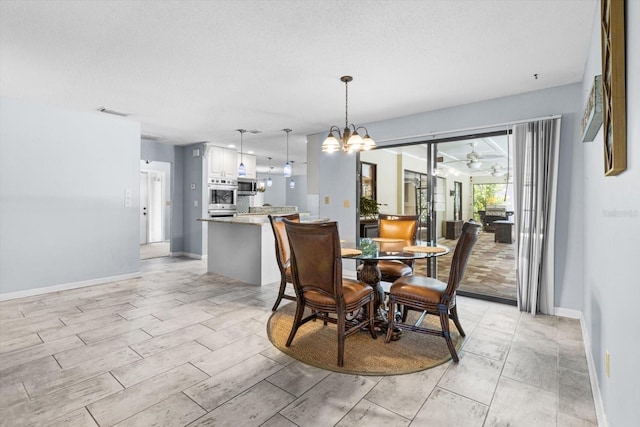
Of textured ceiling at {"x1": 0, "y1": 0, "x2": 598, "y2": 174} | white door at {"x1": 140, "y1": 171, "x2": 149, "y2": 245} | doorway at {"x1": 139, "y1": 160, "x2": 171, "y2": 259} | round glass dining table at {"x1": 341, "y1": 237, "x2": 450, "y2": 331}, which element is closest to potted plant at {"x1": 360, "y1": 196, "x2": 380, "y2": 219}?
textured ceiling at {"x1": 0, "y1": 0, "x2": 598, "y2": 174}

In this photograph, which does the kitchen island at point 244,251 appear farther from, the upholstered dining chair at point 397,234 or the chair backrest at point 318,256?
the chair backrest at point 318,256

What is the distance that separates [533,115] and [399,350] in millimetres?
2912

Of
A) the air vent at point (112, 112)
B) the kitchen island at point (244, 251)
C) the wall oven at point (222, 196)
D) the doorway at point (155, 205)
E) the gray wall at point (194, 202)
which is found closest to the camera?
the air vent at point (112, 112)

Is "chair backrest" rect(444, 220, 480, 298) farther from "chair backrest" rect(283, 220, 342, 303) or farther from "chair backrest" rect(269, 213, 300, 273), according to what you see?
"chair backrest" rect(269, 213, 300, 273)

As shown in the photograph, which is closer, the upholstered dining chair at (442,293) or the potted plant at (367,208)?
the upholstered dining chair at (442,293)

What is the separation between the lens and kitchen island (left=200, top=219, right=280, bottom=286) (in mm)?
4406

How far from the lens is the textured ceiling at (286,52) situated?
6.76ft

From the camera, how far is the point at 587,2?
6.43ft

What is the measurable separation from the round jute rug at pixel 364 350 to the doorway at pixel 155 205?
670cm

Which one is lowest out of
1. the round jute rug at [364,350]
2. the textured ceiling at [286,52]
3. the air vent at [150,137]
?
the round jute rug at [364,350]

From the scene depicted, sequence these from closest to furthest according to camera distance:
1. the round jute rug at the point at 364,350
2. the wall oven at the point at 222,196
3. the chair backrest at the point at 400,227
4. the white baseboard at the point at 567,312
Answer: the round jute rug at the point at 364,350
the white baseboard at the point at 567,312
the chair backrest at the point at 400,227
the wall oven at the point at 222,196

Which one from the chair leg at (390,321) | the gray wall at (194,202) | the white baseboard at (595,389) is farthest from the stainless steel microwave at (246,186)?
the white baseboard at (595,389)

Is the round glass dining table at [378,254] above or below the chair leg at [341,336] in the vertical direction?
above

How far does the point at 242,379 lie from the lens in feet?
6.70
